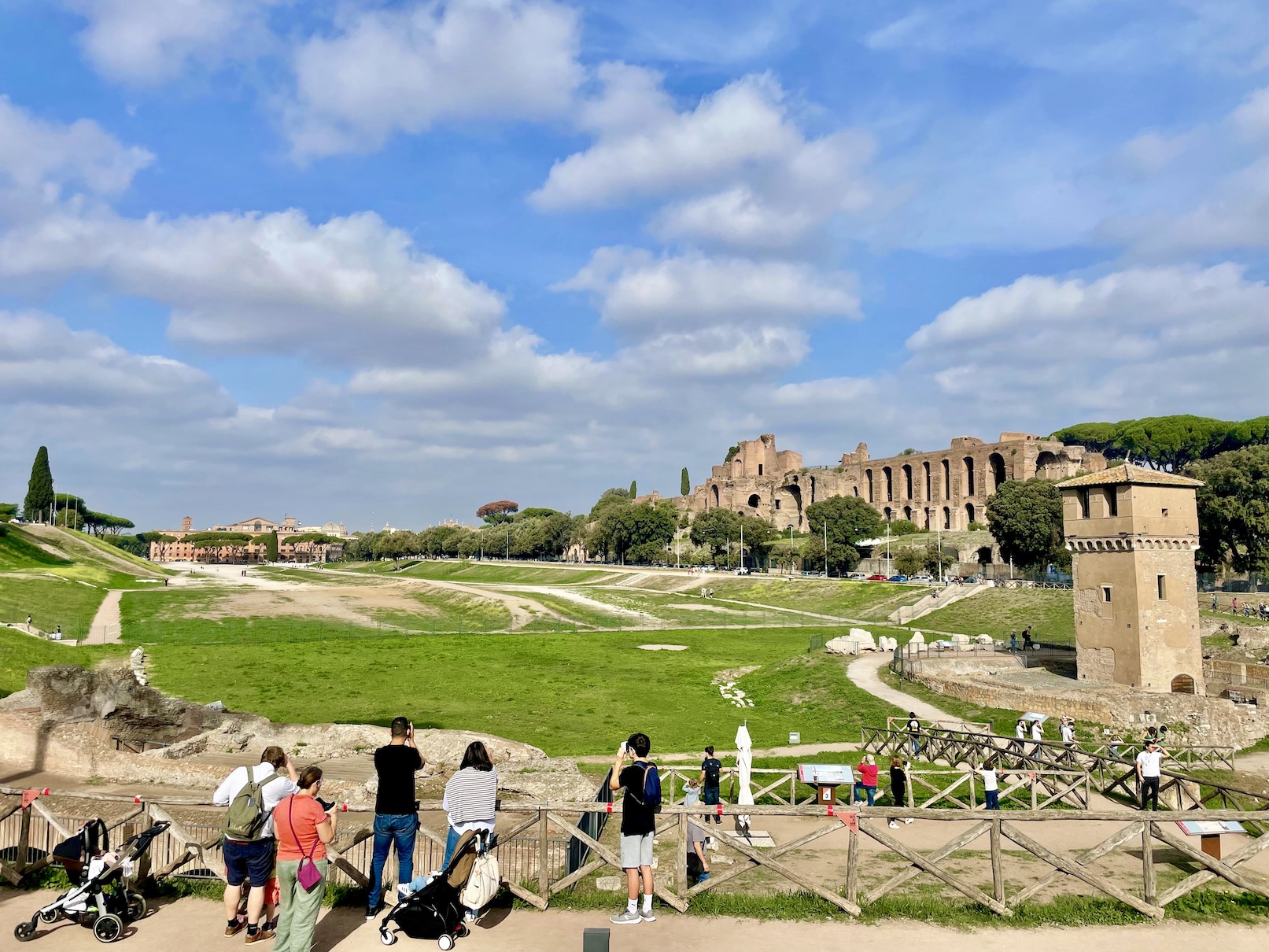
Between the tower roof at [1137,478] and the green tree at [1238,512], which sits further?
the green tree at [1238,512]

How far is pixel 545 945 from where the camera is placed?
27.0 ft

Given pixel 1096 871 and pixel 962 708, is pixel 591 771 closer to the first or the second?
pixel 1096 871

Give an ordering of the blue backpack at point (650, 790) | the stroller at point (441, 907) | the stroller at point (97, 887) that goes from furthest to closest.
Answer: the blue backpack at point (650, 790) → the stroller at point (97, 887) → the stroller at point (441, 907)

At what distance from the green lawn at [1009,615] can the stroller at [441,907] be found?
4456 centimetres

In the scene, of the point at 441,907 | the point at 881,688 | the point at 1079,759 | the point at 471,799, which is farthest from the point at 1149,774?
the point at 881,688

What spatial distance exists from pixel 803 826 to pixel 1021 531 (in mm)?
65436

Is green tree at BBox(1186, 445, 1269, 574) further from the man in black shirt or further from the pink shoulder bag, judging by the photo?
the pink shoulder bag

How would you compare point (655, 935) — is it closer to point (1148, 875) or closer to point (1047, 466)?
point (1148, 875)

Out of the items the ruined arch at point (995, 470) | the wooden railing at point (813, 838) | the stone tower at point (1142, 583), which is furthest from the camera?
the ruined arch at point (995, 470)

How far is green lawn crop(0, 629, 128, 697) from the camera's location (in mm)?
27703

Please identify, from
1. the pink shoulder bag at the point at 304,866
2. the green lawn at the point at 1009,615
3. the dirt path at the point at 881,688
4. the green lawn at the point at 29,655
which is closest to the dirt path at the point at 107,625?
the green lawn at the point at 29,655

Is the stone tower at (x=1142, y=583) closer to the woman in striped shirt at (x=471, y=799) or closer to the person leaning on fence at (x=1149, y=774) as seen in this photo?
the person leaning on fence at (x=1149, y=774)

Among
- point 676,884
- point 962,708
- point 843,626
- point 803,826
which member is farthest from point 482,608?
point 676,884

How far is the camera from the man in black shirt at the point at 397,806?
834cm
